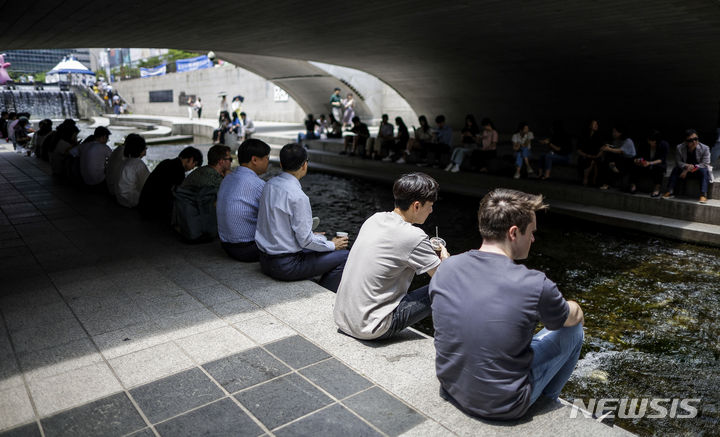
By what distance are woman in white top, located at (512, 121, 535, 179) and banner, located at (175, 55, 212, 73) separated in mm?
29977

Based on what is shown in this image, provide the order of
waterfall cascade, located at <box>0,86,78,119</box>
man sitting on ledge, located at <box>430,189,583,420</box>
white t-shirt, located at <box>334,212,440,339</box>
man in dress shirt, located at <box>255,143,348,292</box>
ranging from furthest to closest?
waterfall cascade, located at <box>0,86,78,119</box>
man in dress shirt, located at <box>255,143,348,292</box>
white t-shirt, located at <box>334,212,440,339</box>
man sitting on ledge, located at <box>430,189,583,420</box>

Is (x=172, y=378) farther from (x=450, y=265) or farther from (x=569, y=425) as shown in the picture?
(x=569, y=425)

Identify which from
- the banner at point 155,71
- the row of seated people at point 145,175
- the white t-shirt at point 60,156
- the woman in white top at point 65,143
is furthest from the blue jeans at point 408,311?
the banner at point 155,71

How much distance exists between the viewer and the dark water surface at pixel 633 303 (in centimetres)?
362

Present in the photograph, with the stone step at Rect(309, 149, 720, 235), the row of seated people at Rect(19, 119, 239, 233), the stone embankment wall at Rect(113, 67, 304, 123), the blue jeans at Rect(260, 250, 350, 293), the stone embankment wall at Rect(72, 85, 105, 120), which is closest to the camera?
the blue jeans at Rect(260, 250, 350, 293)

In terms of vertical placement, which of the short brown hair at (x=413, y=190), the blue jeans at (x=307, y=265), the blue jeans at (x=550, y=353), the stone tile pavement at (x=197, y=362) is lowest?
the stone tile pavement at (x=197, y=362)

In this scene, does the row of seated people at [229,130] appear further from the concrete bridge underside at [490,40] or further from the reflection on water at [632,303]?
the reflection on water at [632,303]

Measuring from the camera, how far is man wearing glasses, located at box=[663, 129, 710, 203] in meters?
8.46

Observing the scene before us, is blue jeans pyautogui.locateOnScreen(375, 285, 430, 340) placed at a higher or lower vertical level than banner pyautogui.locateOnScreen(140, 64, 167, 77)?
lower

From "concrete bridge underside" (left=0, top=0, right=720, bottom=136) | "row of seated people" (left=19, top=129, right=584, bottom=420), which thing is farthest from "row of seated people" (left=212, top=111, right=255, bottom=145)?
"row of seated people" (left=19, top=129, right=584, bottom=420)

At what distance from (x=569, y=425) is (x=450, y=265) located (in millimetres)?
1017

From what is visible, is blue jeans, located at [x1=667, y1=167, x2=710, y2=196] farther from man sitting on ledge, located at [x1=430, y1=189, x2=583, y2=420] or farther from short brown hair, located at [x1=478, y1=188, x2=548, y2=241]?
short brown hair, located at [x1=478, y1=188, x2=548, y2=241]

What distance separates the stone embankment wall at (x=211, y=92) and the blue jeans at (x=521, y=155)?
1969 centimetres

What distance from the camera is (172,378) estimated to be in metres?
2.96
